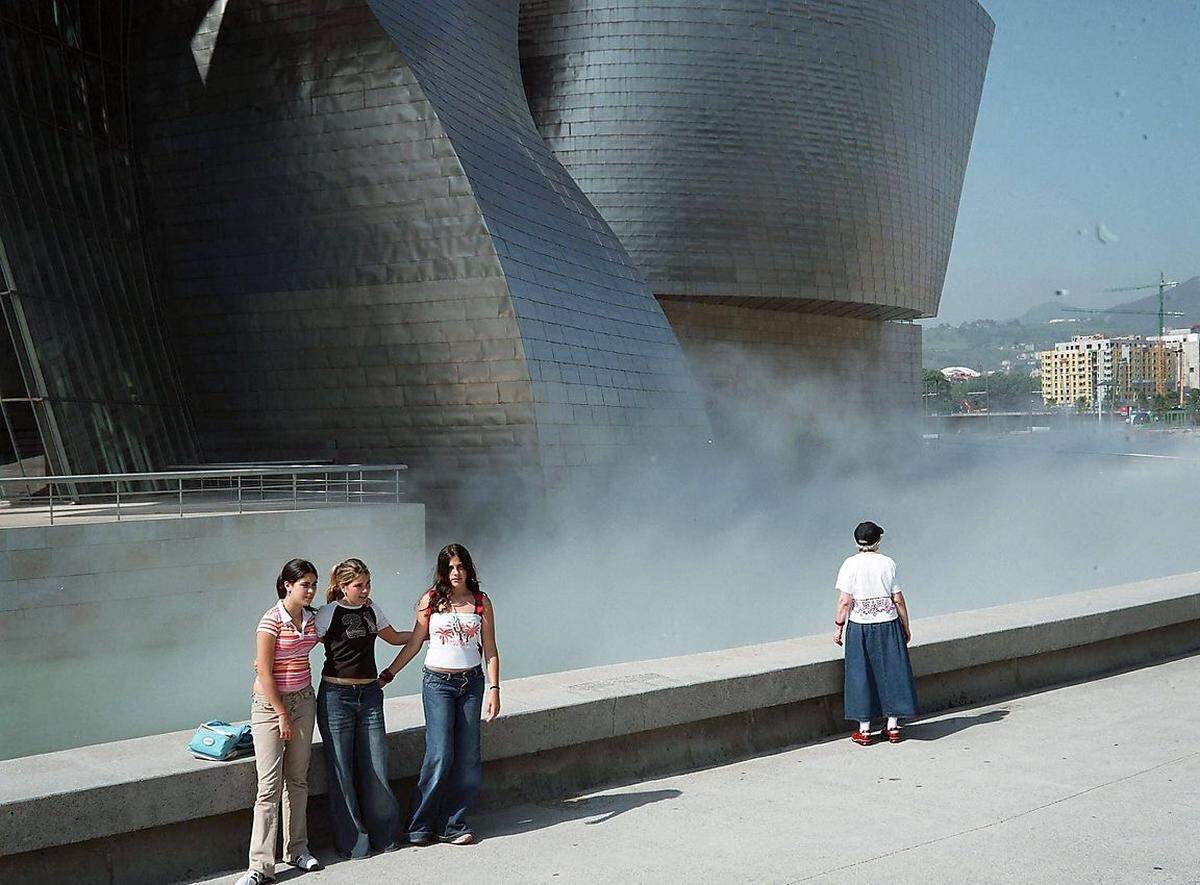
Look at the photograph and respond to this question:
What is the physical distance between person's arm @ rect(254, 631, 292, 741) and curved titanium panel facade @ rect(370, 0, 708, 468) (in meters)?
12.9

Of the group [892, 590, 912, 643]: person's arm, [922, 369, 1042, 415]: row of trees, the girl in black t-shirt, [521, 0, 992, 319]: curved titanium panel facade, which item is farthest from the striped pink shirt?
[922, 369, 1042, 415]: row of trees

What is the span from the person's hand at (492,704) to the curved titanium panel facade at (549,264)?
1252 cm

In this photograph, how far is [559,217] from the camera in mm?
20109

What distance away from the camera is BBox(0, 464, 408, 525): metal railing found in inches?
549

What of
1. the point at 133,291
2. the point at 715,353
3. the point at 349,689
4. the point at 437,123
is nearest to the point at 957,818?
the point at 349,689

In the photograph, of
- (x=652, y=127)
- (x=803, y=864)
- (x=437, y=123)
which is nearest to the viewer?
(x=803, y=864)

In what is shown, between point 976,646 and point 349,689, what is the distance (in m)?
4.35

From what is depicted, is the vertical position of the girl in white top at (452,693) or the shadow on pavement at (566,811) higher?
the girl in white top at (452,693)

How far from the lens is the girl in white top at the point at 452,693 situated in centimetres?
536

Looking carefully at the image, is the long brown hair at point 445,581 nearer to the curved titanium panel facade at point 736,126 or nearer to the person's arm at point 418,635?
the person's arm at point 418,635

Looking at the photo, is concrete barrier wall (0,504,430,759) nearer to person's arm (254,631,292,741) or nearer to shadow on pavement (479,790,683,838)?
shadow on pavement (479,790,683,838)

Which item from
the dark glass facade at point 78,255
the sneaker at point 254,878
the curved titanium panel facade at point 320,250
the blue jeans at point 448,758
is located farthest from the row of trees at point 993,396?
the sneaker at point 254,878

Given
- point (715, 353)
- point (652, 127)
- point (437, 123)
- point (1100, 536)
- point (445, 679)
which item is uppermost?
point (652, 127)

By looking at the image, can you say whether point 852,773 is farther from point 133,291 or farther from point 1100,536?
point 1100,536
